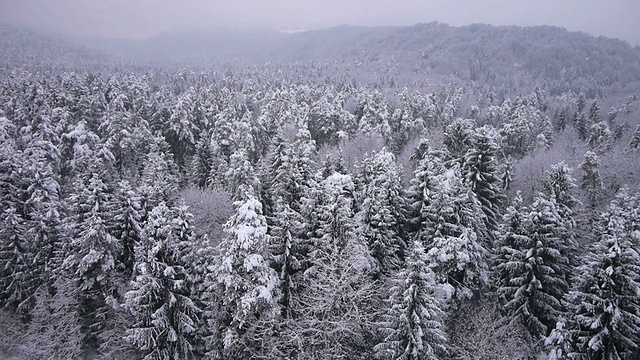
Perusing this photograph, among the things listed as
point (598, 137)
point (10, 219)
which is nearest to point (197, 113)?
point (10, 219)

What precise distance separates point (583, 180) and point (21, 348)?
4588 centimetres

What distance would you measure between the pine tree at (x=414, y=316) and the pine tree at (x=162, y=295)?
9.82m

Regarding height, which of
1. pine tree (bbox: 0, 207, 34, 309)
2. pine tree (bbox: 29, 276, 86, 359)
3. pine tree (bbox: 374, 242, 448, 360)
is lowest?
pine tree (bbox: 29, 276, 86, 359)

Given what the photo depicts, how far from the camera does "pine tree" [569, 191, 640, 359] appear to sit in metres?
16.2

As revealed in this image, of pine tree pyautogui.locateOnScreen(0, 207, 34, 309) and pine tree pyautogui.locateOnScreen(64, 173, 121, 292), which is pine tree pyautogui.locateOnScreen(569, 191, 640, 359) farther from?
pine tree pyautogui.locateOnScreen(0, 207, 34, 309)

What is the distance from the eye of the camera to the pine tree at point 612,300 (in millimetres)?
16172

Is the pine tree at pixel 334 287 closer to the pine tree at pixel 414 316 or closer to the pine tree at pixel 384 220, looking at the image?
the pine tree at pixel 414 316

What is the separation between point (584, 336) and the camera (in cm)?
1709

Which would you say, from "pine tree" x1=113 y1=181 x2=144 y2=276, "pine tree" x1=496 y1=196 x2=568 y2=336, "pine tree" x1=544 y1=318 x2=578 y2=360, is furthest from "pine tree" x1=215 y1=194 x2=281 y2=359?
"pine tree" x1=496 y1=196 x2=568 y2=336

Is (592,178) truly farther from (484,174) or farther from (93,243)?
(93,243)

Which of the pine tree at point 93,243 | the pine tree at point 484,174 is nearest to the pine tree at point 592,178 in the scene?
the pine tree at point 484,174

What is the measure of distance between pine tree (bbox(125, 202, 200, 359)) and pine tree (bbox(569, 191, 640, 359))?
1749cm

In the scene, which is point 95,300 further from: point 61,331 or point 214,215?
point 214,215

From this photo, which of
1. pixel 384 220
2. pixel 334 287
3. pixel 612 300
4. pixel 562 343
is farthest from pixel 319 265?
pixel 612 300
